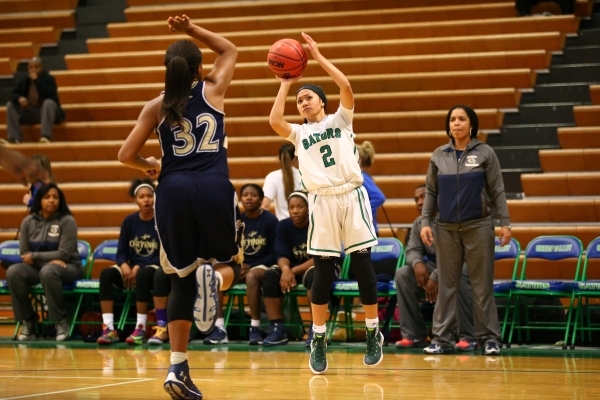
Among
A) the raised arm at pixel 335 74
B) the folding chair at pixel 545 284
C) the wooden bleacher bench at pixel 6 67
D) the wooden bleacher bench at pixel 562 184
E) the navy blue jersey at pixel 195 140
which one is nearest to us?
the navy blue jersey at pixel 195 140

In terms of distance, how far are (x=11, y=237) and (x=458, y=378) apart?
717 cm

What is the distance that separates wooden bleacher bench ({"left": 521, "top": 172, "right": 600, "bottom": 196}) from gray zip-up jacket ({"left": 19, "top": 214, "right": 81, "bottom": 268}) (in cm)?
480

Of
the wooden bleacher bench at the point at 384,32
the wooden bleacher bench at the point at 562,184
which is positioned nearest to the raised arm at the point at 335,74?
the wooden bleacher bench at the point at 562,184

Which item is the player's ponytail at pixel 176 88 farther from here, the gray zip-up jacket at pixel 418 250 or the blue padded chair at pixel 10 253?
the blue padded chair at pixel 10 253

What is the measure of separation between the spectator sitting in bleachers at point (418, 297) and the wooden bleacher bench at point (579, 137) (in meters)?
3.39

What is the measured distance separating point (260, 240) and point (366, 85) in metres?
4.26

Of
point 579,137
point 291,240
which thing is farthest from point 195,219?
point 579,137

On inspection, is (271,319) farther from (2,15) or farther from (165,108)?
(2,15)

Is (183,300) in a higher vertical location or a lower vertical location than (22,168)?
lower

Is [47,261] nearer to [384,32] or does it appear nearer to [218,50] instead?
[218,50]

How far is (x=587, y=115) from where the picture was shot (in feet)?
33.3

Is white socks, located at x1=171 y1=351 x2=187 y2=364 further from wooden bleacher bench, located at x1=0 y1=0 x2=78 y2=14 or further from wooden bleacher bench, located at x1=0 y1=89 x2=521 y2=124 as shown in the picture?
wooden bleacher bench, located at x1=0 y1=0 x2=78 y2=14

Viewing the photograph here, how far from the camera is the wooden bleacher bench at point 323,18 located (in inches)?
485

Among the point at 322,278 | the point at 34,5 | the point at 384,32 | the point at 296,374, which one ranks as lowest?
the point at 296,374
